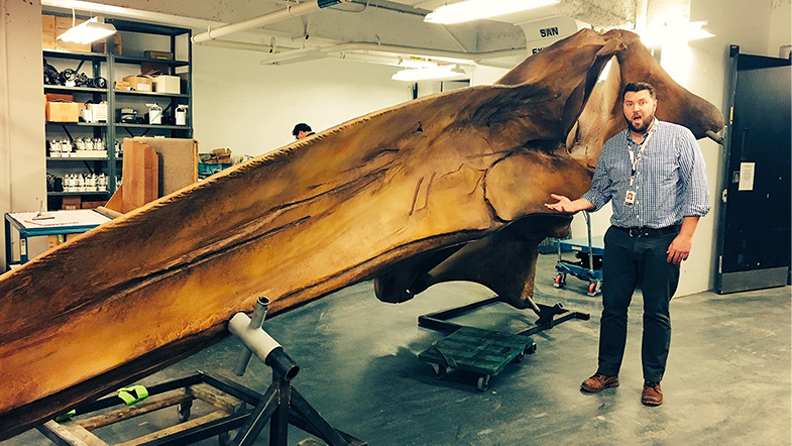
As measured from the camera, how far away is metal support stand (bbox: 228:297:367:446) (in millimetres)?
1583

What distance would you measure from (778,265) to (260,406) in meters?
7.23

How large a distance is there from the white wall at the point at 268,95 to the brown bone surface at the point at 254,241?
10.4 m

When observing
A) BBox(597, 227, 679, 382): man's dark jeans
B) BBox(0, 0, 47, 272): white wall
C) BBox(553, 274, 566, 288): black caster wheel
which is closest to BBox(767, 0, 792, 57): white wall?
BBox(553, 274, 566, 288): black caster wheel

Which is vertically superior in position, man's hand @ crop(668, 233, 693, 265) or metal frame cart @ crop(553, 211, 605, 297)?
man's hand @ crop(668, 233, 693, 265)

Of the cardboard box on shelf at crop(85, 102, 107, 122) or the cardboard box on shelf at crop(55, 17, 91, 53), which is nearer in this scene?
the cardboard box on shelf at crop(55, 17, 91, 53)

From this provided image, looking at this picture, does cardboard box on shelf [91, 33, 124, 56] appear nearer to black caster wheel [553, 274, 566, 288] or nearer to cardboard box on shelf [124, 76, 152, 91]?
cardboard box on shelf [124, 76, 152, 91]

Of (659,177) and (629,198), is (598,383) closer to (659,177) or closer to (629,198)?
Result: (629,198)

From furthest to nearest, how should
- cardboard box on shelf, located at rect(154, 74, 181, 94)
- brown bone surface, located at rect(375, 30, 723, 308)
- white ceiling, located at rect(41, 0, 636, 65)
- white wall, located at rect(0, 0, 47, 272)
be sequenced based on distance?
cardboard box on shelf, located at rect(154, 74, 181, 94) → white ceiling, located at rect(41, 0, 636, 65) → white wall, located at rect(0, 0, 47, 272) → brown bone surface, located at rect(375, 30, 723, 308)

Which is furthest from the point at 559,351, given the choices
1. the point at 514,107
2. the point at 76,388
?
the point at 76,388

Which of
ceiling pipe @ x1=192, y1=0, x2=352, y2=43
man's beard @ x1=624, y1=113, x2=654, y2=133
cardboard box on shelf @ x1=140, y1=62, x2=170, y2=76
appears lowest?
man's beard @ x1=624, y1=113, x2=654, y2=133

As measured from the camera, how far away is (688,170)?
11.7 ft

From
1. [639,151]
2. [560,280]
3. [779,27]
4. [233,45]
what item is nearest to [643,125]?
[639,151]

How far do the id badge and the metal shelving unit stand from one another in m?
8.22

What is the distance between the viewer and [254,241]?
1.64 meters
